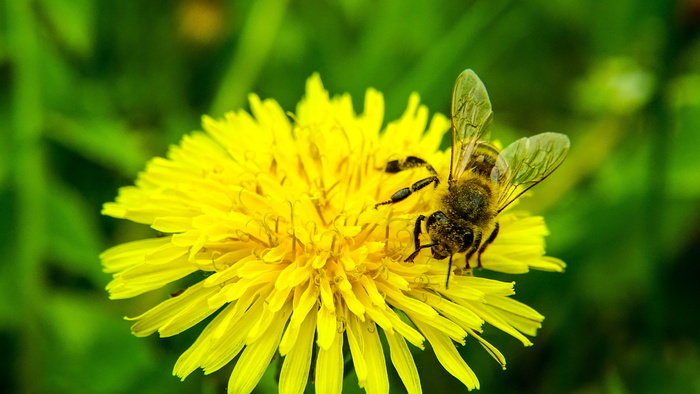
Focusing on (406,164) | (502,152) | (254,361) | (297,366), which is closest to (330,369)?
(297,366)

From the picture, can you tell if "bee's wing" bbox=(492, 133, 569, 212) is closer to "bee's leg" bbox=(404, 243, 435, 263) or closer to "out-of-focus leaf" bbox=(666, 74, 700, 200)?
"bee's leg" bbox=(404, 243, 435, 263)

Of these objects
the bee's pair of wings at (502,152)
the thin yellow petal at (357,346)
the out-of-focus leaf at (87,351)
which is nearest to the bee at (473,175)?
the bee's pair of wings at (502,152)

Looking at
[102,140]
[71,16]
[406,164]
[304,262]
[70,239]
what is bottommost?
[304,262]

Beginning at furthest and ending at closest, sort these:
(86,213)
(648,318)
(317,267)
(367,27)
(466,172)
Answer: (367,27) → (86,213) → (648,318) → (466,172) → (317,267)

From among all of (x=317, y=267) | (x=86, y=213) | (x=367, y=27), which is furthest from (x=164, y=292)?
(x=367, y=27)

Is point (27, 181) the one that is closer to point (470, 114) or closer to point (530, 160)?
point (470, 114)

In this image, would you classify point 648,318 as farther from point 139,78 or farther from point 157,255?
point 139,78
